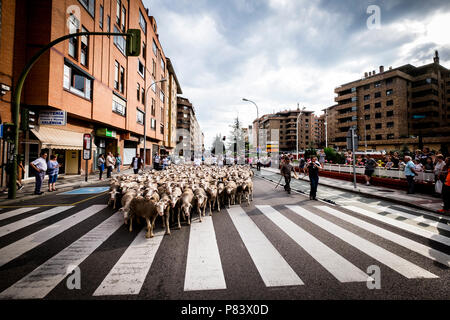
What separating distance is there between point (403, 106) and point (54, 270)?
66.0 meters

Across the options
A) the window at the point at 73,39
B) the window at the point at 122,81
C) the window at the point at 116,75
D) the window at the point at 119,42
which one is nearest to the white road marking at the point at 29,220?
the window at the point at 73,39

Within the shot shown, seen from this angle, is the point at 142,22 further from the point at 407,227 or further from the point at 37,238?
the point at 407,227

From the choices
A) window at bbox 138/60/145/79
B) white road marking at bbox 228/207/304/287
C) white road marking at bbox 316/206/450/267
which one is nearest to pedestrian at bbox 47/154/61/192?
white road marking at bbox 228/207/304/287

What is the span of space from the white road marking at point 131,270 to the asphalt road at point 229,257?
0.05 feet

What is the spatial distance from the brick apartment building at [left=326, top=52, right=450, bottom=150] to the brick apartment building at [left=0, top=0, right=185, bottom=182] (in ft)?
189

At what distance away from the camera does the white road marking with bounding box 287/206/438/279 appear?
2.84 m

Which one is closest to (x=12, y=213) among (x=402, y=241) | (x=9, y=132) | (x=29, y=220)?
(x=29, y=220)

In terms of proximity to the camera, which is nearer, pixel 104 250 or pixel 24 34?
pixel 104 250

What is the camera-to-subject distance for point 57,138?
1173cm

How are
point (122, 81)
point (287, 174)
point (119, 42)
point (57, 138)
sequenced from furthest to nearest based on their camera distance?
point (122, 81) → point (119, 42) → point (57, 138) → point (287, 174)
